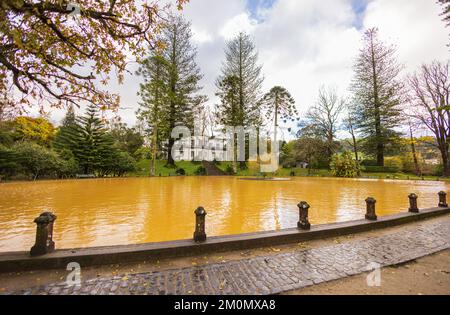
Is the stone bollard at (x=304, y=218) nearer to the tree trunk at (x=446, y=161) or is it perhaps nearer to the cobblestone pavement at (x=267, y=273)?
→ the cobblestone pavement at (x=267, y=273)

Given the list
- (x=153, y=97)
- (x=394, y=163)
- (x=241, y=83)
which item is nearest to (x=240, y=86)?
(x=241, y=83)

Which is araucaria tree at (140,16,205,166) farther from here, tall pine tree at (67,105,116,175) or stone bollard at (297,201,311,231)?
stone bollard at (297,201,311,231)

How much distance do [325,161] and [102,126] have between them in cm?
2854

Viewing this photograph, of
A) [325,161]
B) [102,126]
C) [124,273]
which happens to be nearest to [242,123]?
[325,161]

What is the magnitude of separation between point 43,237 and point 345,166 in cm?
2502

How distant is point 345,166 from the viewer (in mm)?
22406

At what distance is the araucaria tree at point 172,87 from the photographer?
21.9m

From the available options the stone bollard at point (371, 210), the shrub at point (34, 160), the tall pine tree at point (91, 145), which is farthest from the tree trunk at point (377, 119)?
the shrub at point (34, 160)

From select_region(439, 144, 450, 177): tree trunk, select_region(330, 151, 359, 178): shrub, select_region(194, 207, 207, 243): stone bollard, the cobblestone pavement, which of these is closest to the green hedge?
select_region(330, 151, 359, 178): shrub

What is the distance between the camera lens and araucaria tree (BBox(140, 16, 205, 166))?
2191 cm

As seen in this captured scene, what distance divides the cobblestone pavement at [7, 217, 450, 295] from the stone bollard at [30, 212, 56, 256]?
70 centimetres

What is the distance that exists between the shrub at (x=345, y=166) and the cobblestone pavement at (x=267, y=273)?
20521 millimetres

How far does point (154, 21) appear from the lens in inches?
188
